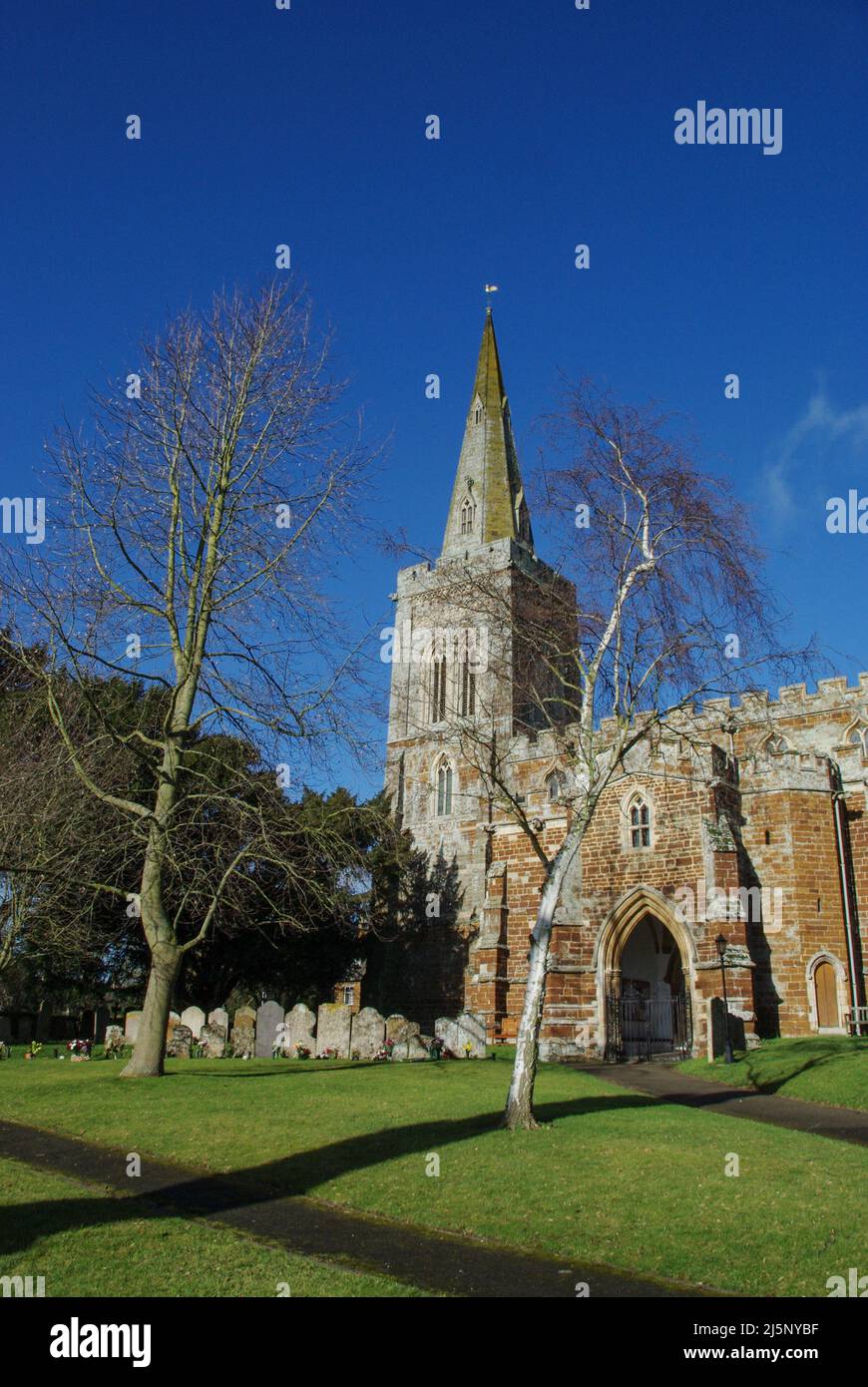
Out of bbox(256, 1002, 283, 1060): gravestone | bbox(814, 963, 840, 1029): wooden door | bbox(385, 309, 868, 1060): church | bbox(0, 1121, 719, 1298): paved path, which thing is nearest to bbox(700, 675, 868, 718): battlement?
bbox(385, 309, 868, 1060): church

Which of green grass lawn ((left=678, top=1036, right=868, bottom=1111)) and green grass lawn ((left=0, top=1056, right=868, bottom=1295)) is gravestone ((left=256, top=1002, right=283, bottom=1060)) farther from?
green grass lawn ((left=678, top=1036, right=868, bottom=1111))

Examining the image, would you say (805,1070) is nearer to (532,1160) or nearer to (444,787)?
(532,1160)

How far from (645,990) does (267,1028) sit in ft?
46.3

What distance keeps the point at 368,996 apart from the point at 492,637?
1053 inches

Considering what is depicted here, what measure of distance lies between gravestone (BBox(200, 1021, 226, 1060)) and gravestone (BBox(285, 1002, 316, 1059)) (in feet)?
5.17

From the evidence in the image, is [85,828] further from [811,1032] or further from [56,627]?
[811,1032]

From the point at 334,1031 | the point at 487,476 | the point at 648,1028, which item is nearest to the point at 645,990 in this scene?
the point at 648,1028

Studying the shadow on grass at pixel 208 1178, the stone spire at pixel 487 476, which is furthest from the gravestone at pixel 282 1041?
the stone spire at pixel 487 476

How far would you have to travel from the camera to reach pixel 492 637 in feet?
47.7

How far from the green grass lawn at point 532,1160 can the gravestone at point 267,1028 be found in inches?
266

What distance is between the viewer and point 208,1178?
9344mm

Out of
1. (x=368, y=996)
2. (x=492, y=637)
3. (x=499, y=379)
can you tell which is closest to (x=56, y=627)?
(x=492, y=637)

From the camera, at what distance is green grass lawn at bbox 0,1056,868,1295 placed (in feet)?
23.4

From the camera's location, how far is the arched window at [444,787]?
4066 cm
